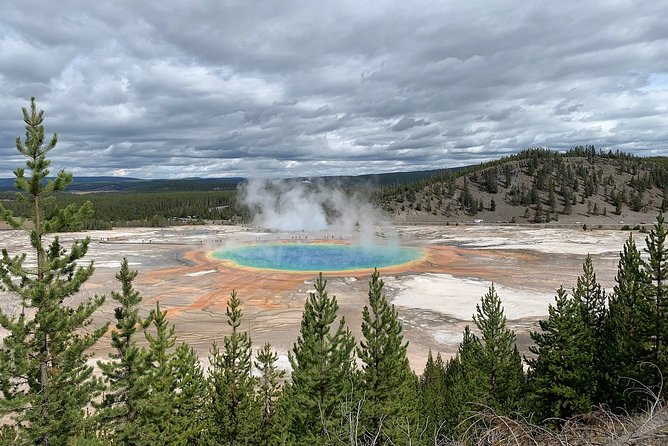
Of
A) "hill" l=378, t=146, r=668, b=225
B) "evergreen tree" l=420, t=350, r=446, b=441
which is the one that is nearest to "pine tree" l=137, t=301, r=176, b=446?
"evergreen tree" l=420, t=350, r=446, b=441

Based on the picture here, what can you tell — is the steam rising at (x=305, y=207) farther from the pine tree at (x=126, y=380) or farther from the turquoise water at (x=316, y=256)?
the pine tree at (x=126, y=380)

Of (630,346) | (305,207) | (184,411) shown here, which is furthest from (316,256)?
(305,207)

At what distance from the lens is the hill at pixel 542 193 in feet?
404

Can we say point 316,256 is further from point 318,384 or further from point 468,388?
point 318,384

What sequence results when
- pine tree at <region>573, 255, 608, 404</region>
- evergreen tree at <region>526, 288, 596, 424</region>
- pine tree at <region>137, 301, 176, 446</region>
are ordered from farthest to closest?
pine tree at <region>573, 255, 608, 404</region>
evergreen tree at <region>526, 288, 596, 424</region>
pine tree at <region>137, 301, 176, 446</region>

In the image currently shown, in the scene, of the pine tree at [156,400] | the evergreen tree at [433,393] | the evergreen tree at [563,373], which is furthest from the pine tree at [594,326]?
the pine tree at [156,400]

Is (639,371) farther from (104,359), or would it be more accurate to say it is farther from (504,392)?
(104,359)

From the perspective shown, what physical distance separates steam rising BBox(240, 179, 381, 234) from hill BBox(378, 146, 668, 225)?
465 inches

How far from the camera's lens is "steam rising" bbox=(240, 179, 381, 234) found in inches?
4225

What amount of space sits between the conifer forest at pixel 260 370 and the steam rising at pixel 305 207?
8121 centimetres

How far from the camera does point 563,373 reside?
16.0 metres

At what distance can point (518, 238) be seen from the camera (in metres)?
77.4

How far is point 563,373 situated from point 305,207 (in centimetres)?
9825

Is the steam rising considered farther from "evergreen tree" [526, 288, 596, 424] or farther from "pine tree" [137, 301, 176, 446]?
"pine tree" [137, 301, 176, 446]
